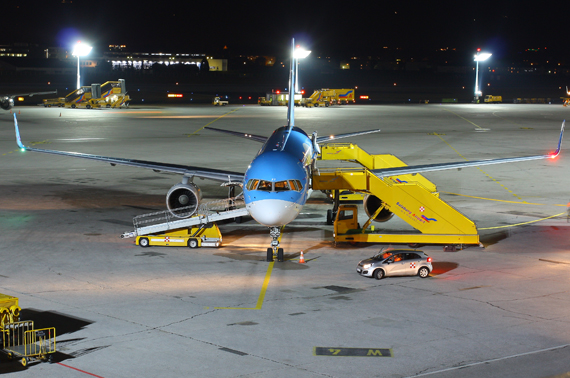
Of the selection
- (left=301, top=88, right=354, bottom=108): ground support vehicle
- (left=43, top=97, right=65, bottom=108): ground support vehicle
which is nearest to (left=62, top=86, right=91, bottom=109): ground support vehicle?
(left=43, top=97, right=65, bottom=108): ground support vehicle

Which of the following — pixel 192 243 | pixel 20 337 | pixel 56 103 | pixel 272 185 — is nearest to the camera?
pixel 20 337

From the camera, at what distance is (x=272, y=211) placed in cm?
2539

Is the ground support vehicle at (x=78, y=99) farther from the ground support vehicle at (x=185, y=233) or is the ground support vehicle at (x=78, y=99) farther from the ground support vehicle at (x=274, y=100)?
the ground support vehicle at (x=185, y=233)

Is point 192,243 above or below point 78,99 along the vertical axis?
below

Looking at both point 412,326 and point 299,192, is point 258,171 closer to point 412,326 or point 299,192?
point 299,192

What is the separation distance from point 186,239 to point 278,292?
7.71m

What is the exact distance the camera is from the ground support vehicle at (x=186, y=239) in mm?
29156

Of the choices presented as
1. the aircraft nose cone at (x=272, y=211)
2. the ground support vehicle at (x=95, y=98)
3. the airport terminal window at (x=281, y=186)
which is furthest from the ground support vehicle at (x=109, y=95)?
the aircraft nose cone at (x=272, y=211)

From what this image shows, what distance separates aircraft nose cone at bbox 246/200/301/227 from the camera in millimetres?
25406

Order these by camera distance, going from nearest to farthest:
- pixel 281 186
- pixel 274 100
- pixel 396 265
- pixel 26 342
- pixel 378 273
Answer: pixel 26 342 < pixel 378 273 < pixel 396 265 < pixel 281 186 < pixel 274 100

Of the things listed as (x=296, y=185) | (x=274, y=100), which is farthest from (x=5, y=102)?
(x=296, y=185)

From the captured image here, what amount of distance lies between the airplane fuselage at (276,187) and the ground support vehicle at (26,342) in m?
9.70

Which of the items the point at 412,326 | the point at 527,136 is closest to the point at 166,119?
the point at 527,136

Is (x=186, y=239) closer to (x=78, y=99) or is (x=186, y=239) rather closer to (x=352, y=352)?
(x=352, y=352)
